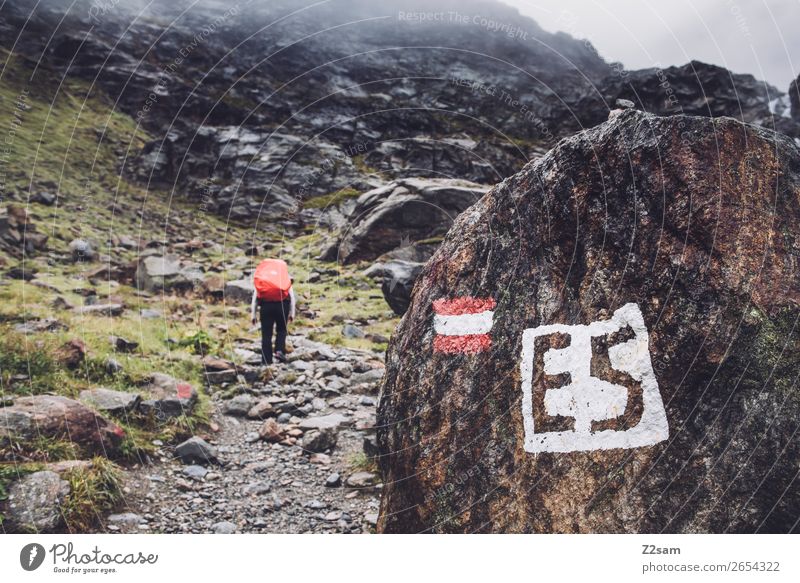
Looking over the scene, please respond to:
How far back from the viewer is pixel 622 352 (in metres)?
3.67

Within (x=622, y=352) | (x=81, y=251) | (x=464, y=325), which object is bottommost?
(x=622, y=352)

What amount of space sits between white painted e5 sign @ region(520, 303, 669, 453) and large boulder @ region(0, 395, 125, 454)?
15.3ft

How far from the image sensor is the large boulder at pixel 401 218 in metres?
18.5

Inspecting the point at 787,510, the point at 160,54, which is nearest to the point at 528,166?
the point at 787,510

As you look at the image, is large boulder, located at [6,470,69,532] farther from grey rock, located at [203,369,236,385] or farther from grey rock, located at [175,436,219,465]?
grey rock, located at [203,369,236,385]

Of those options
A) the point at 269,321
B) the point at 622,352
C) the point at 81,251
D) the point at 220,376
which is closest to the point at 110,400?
the point at 220,376

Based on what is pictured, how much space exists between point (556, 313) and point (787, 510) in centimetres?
205

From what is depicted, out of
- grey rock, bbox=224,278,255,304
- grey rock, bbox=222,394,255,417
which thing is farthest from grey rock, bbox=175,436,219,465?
grey rock, bbox=224,278,255,304

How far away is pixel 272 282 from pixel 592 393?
7.19 metres

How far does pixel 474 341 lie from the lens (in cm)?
417

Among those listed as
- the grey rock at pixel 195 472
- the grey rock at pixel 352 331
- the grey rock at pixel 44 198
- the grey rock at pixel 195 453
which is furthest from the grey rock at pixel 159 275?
the grey rock at pixel 195 472

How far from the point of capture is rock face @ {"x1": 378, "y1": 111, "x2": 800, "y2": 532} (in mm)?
3418

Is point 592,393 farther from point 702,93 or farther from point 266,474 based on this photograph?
point 702,93
